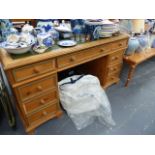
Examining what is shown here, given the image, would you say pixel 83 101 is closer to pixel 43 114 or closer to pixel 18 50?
pixel 43 114

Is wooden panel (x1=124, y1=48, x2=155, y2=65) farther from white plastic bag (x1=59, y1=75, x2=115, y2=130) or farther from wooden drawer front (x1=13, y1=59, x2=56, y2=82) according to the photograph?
wooden drawer front (x1=13, y1=59, x2=56, y2=82)

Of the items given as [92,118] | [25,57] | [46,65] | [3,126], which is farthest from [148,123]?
[3,126]

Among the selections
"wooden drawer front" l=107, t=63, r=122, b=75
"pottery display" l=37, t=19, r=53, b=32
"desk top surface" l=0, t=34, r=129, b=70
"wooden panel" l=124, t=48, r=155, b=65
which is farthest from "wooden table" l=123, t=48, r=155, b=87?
"pottery display" l=37, t=19, r=53, b=32

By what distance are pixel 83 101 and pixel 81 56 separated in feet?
1.55

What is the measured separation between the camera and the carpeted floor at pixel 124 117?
1.32 m

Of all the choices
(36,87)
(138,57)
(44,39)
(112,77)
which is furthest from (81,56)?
(138,57)

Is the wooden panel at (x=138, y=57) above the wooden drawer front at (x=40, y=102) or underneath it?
above

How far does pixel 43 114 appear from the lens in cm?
126

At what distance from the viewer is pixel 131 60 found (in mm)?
1688

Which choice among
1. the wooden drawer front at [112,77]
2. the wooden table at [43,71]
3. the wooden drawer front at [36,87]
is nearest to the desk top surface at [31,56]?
the wooden table at [43,71]

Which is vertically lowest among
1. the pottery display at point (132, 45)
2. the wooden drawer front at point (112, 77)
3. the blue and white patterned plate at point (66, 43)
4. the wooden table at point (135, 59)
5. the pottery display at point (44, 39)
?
the wooden drawer front at point (112, 77)

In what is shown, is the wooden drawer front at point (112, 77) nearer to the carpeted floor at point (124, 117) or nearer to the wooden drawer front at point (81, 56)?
the carpeted floor at point (124, 117)

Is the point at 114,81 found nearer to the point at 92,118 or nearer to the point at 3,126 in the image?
the point at 92,118

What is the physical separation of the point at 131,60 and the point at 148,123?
76 centimetres
